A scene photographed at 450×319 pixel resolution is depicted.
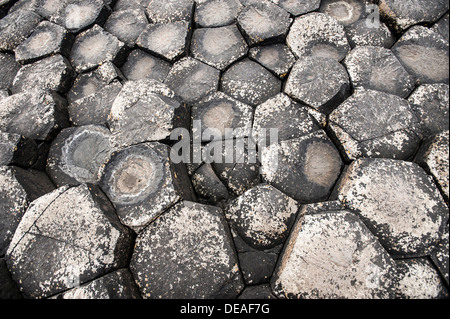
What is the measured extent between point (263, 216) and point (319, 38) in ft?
3.61

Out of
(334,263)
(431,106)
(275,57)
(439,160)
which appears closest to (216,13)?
(275,57)

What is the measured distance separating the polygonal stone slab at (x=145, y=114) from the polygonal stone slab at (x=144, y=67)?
0.31 metres

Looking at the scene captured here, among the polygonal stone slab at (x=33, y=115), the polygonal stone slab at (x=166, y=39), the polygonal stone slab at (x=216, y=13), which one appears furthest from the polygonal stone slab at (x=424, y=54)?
the polygonal stone slab at (x=33, y=115)

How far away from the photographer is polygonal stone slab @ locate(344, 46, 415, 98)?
1412 mm

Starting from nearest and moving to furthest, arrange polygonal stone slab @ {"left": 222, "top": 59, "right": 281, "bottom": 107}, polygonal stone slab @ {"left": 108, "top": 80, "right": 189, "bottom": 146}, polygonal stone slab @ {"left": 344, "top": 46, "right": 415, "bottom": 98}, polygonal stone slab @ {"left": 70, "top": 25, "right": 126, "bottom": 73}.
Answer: polygonal stone slab @ {"left": 108, "top": 80, "right": 189, "bottom": 146}, polygonal stone slab @ {"left": 344, "top": 46, "right": 415, "bottom": 98}, polygonal stone slab @ {"left": 222, "top": 59, "right": 281, "bottom": 107}, polygonal stone slab @ {"left": 70, "top": 25, "right": 126, "bottom": 73}

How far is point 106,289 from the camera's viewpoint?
103cm

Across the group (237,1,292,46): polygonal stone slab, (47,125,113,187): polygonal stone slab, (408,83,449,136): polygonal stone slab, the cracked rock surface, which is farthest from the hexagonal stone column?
(408,83,449,136): polygonal stone slab

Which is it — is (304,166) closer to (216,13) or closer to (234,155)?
(234,155)

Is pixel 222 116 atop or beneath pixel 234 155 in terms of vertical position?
atop

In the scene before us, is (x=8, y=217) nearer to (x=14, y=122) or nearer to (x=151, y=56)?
(x=14, y=122)

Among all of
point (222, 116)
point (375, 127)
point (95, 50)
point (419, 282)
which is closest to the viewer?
point (419, 282)

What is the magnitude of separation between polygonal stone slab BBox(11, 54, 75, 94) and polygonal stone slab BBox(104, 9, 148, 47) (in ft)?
1.28

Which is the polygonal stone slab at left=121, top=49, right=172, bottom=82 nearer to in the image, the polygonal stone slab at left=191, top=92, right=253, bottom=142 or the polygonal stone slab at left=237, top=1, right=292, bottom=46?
the polygonal stone slab at left=191, top=92, right=253, bottom=142

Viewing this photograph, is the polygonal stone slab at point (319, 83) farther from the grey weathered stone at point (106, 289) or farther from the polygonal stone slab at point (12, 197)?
the polygonal stone slab at point (12, 197)
